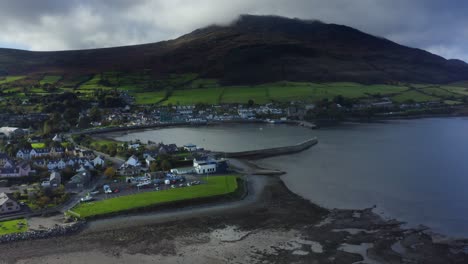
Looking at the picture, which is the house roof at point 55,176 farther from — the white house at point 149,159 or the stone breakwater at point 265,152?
the stone breakwater at point 265,152

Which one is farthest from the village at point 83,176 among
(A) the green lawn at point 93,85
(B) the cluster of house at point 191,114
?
(A) the green lawn at point 93,85

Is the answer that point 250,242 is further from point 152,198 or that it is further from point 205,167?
point 205,167

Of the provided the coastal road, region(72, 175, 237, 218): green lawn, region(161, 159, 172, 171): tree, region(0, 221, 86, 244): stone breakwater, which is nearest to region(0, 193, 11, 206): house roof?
region(72, 175, 237, 218): green lawn

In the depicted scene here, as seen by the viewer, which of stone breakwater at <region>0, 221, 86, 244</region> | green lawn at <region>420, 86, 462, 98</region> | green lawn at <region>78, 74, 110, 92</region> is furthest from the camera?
green lawn at <region>78, 74, 110, 92</region>

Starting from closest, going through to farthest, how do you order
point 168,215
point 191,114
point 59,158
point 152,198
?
point 168,215 → point 152,198 → point 59,158 → point 191,114

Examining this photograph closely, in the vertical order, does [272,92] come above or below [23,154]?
above

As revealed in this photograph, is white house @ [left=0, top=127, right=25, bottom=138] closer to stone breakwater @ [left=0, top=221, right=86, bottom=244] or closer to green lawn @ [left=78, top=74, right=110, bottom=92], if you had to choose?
stone breakwater @ [left=0, top=221, right=86, bottom=244]

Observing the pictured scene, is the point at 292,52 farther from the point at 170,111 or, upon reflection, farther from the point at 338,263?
the point at 338,263

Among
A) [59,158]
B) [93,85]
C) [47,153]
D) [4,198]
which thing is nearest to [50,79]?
[93,85]
